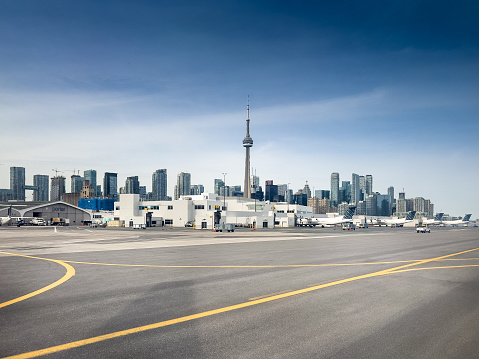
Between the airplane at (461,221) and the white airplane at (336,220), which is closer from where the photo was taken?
the white airplane at (336,220)

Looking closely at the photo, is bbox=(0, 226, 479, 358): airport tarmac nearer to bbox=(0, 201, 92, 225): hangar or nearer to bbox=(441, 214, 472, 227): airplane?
bbox=(0, 201, 92, 225): hangar

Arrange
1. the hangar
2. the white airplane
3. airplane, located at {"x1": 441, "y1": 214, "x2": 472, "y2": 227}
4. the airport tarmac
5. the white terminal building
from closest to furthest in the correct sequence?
1. the airport tarmac
2. the white terminal building
3. the white airplane
4. the hangar
5. airplane, located at {"x1": 441, "y1": 214, "x2": 472, "y2": 227}

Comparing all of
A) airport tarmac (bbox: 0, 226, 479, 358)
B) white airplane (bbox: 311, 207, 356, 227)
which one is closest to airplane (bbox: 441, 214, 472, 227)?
white airplane (bbox: 311, 207, 356, 227)

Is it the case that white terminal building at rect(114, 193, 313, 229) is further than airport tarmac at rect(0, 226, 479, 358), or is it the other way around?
white terminal building at rect(114, 193, 313, 229)

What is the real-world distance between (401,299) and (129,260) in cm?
1657

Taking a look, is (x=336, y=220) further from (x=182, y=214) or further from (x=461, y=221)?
(x=461, y=221)

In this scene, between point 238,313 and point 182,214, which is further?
point 182,214

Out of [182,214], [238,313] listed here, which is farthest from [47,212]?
[238,313]

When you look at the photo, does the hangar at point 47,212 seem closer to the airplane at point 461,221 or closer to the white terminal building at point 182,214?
the white terminal building at point 182,214

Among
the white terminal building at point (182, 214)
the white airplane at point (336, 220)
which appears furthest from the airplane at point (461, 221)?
the white terminal building at point (182, 214)

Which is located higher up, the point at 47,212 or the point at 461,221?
the point at 47,212

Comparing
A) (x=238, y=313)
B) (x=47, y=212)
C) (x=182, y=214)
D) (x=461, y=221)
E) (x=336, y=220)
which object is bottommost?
(x=461, y=221)

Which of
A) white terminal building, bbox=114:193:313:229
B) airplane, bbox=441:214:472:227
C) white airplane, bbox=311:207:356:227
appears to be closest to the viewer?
white terminal building, bbox=114:193:313:229

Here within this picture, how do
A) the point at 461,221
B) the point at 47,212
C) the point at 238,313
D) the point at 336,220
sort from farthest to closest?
the point at 461,221, the point at 47,212, the point at 336,220, the point at 238,313
